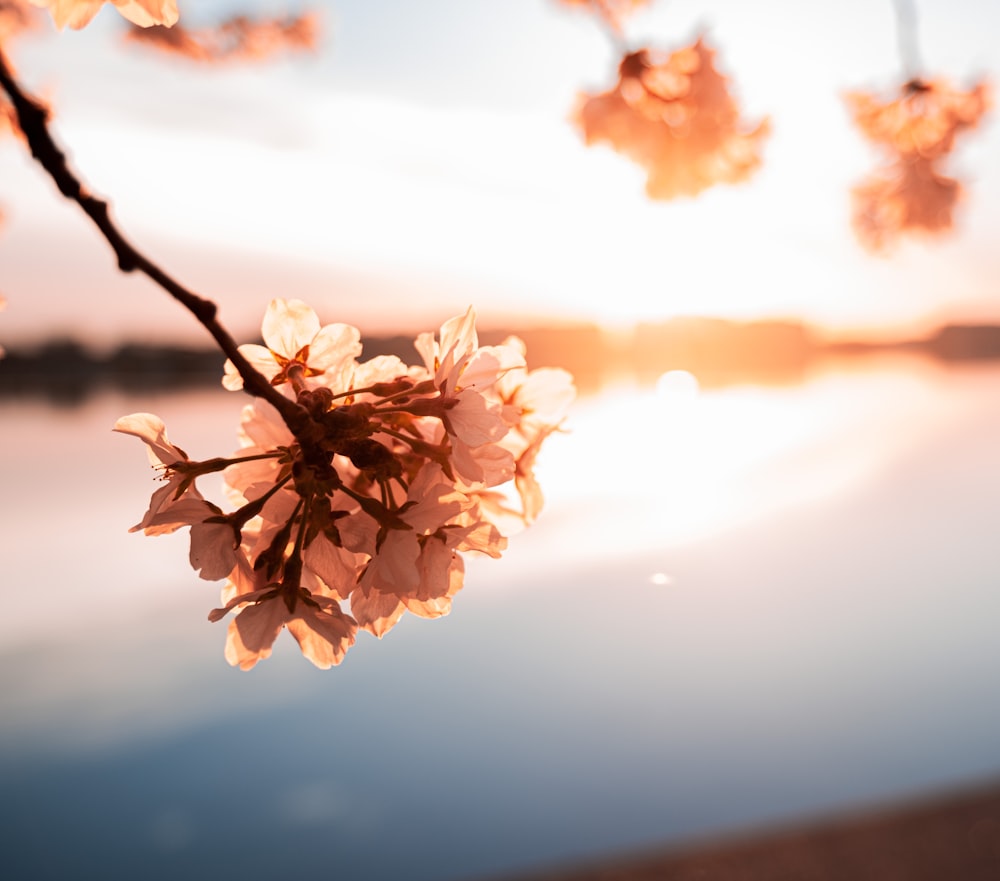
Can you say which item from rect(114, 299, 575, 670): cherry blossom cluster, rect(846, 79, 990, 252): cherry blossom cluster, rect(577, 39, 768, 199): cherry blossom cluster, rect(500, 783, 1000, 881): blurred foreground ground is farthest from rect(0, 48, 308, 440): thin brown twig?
rect(500, 783, 1000, 881): blurred foreground ground

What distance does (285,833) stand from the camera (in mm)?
6375

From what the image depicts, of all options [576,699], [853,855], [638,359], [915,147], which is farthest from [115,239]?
[638,359]

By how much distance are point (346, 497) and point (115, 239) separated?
0.69 ft

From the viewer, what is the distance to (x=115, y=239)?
0.48 m

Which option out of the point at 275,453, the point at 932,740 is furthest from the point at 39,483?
the point at 275,453

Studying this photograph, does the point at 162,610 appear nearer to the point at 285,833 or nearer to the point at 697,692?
the point at 285,833

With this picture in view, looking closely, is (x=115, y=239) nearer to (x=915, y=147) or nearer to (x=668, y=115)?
(x=668, y=115)

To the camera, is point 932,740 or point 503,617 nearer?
point 932,740

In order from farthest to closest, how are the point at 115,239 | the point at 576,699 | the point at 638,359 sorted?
1. the point at 638,359
2. the point at 576,699
3. the point at 115,239

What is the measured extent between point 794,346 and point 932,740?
71024 mm

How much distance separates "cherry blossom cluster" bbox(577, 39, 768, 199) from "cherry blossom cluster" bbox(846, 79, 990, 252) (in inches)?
37.8

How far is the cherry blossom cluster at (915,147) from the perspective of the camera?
118 inches

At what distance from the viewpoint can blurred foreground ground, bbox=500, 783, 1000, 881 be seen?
13.9ft

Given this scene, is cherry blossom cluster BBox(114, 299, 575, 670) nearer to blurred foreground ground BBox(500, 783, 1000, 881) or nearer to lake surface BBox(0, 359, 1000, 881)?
lake surface BBox(0, 359, 1000, 881)
